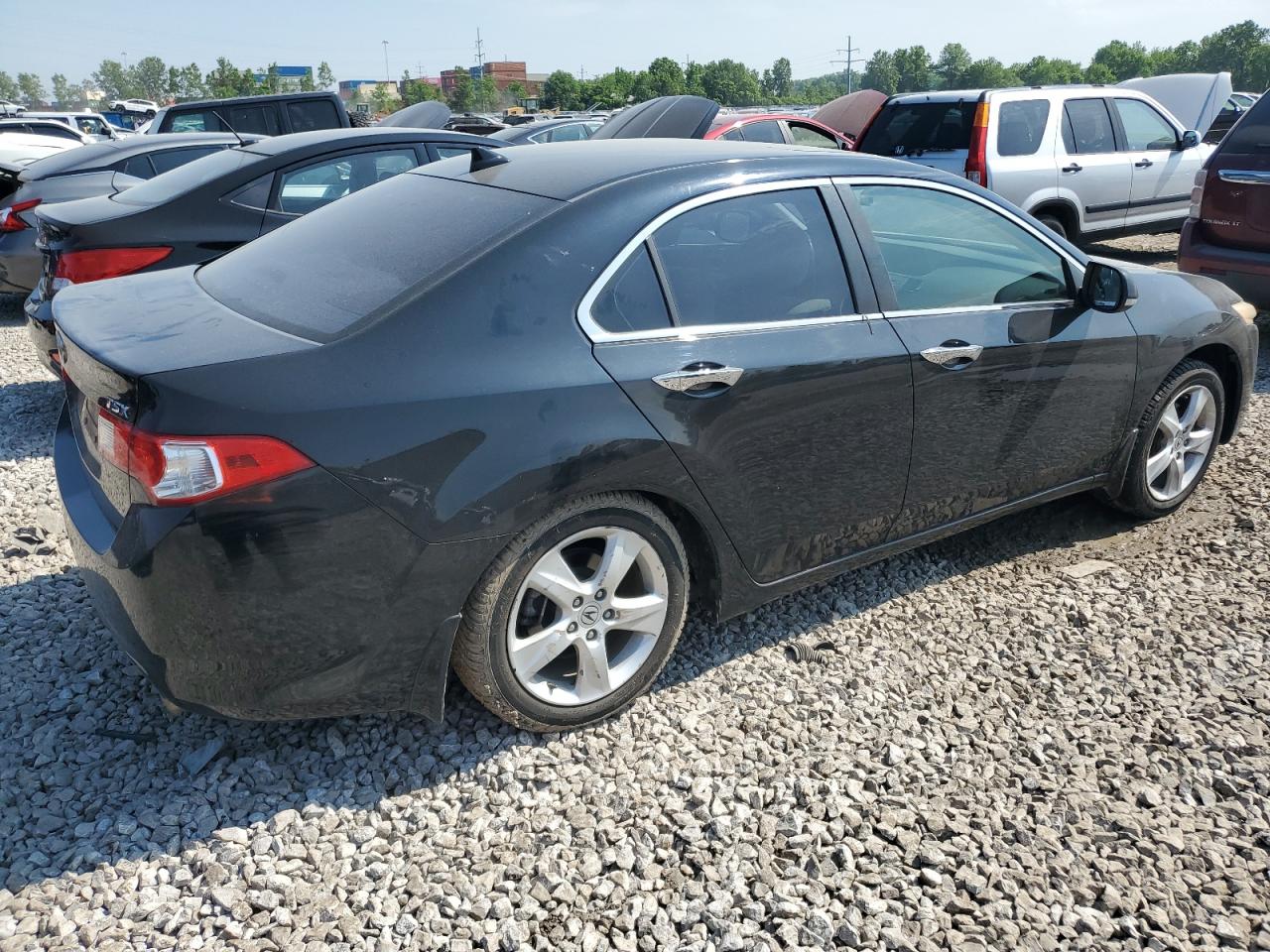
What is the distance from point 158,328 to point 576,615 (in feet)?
4.50

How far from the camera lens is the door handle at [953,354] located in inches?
133

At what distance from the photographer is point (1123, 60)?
123438 mm

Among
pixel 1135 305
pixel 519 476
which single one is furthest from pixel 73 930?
pixel 1135 305

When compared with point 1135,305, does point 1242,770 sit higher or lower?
lower

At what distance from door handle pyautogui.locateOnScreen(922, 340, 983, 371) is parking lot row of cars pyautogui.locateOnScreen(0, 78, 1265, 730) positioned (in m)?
0.01

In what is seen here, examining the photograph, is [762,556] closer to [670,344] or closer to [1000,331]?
[670,344]

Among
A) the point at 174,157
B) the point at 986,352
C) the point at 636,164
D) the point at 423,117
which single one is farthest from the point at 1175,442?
the point at 423,117

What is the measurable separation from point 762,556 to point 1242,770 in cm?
148

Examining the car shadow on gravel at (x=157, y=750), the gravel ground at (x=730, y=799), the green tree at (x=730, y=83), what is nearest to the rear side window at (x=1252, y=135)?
the gravel ground at (x=730, y=799)

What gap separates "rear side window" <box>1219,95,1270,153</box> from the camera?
679cm

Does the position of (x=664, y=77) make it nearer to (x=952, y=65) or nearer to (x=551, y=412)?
(x=952, y=65)

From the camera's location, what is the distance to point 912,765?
9.50 ft

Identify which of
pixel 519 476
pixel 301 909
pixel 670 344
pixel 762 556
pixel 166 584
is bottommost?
pixel 301 909

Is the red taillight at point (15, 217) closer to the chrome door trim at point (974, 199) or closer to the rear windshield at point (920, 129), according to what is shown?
the rear windshield at point (920, 129)
